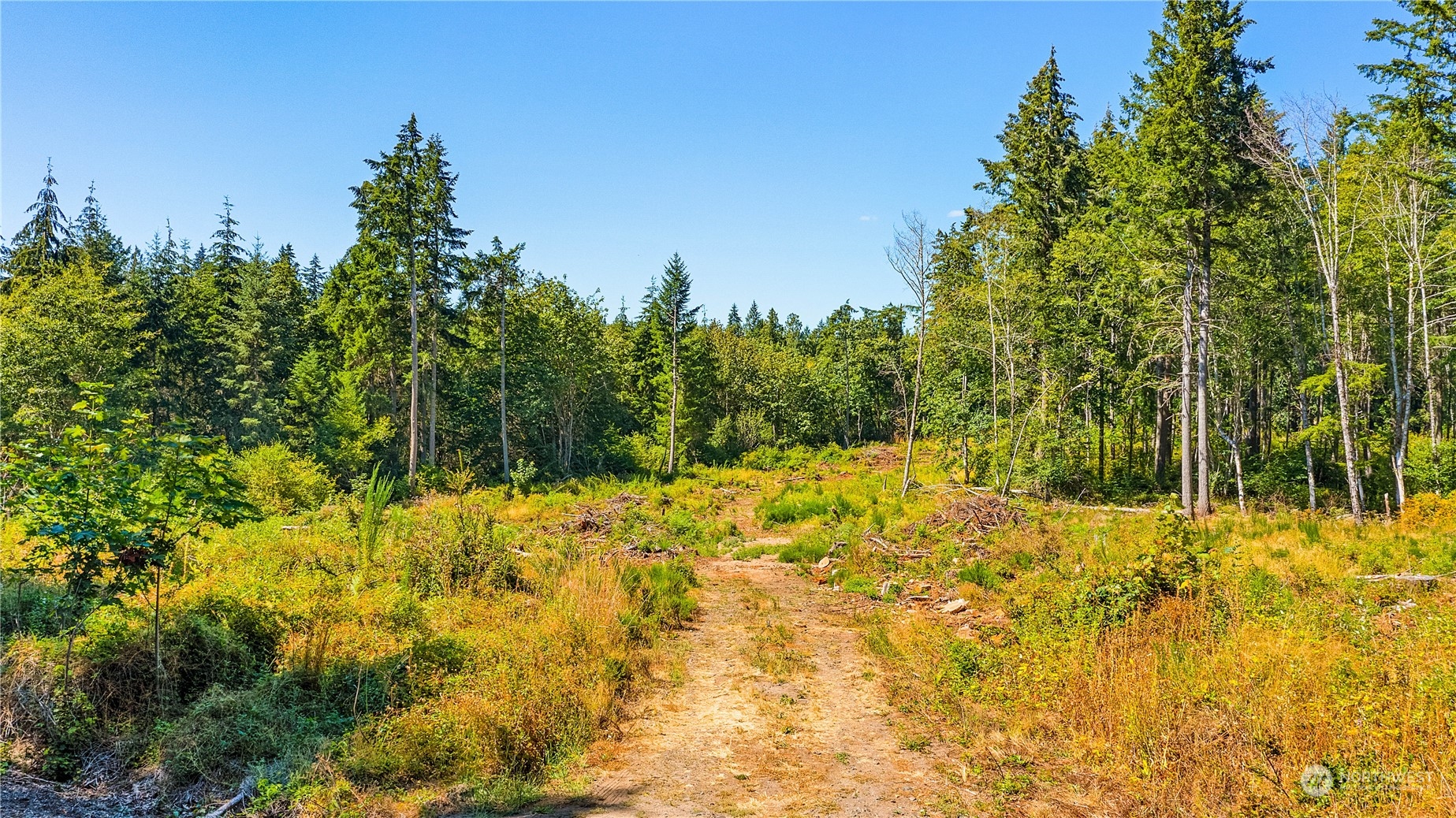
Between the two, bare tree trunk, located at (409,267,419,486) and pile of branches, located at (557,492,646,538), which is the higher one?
bare tree trunk, located at (409,267,419,486)

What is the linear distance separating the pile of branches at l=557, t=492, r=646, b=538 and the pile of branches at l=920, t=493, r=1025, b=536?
27.8ft

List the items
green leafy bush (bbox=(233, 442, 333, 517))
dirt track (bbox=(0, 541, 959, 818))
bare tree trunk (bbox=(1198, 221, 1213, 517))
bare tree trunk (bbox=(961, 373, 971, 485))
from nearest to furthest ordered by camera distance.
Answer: dirt track (bbox=(0, 541, 959, 818)) → bare tree trunk (bbox=(1198, 221, 1213, 517)) → green leafy bush (bbox=(233, 442, 333, 517)) → bare tree trunk (bbox=(961, 373, 971, 485))

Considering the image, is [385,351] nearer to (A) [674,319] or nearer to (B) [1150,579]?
(A) [674,319]

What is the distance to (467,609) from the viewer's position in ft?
27.3

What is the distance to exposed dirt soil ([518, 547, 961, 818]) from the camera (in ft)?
15.6

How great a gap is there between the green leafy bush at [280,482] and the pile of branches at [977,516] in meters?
17.2

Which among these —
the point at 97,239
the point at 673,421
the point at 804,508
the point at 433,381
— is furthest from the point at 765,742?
the point at 97,239

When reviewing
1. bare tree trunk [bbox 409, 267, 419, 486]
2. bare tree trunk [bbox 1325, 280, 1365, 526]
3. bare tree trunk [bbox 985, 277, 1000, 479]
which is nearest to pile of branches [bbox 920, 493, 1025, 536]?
bare tree trunk [bbox 985, 277, 1000, 479]

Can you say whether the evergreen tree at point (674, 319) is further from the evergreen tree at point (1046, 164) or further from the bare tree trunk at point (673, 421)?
the evergreen tree at point (1046, 164)

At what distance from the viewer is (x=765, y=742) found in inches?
232

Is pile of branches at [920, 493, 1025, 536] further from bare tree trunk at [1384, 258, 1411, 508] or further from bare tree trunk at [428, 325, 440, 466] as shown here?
bare tree trunk at [428, 325, 440, 466]

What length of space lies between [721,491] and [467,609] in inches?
839

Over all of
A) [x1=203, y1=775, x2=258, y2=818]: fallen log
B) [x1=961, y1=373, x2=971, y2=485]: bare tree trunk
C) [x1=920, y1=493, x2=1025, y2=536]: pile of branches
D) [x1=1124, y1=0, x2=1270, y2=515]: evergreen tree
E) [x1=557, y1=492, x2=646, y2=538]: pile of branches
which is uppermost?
[x1=1124, y1=0, x2=1270, y2=515]: evergreen tree

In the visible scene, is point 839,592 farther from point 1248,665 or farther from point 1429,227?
point 1429,227
